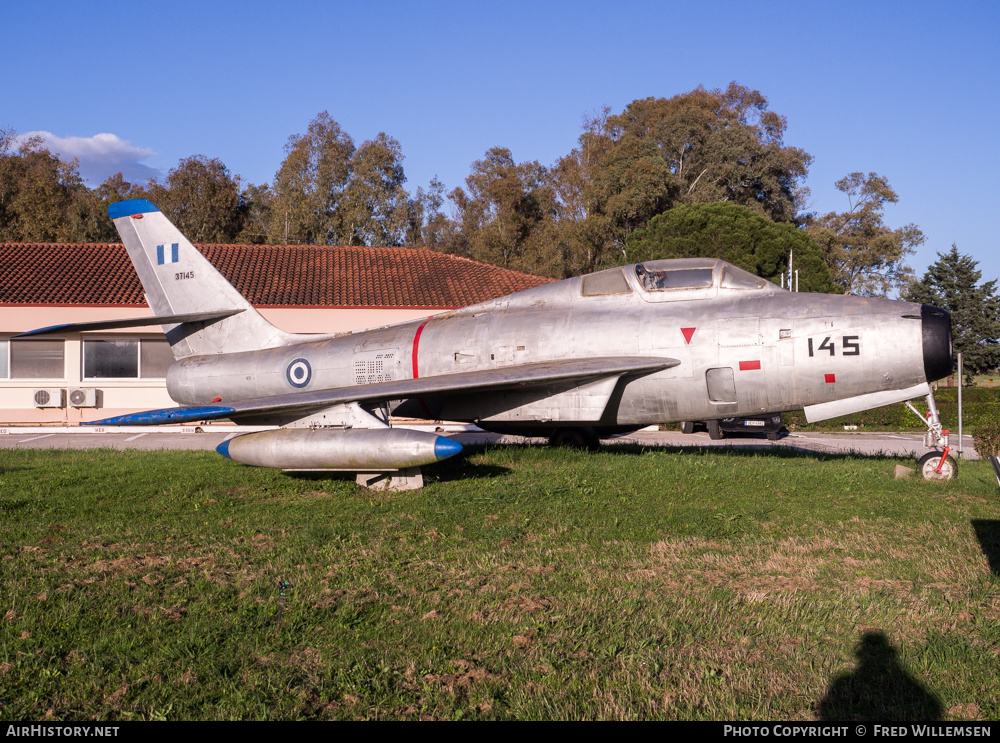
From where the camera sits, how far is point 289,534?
7793 mm

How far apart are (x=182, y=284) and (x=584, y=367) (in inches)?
299

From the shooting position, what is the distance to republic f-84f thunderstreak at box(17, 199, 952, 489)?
33.0ft

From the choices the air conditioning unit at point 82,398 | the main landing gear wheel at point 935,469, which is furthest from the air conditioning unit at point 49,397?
the main landing gear wheel at point 935,469

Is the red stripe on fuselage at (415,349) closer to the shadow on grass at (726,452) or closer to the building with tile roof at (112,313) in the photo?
the shadow on grass at (726,452)

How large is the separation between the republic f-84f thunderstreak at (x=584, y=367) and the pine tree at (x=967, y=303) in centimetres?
4680

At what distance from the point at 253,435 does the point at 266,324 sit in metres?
3.30

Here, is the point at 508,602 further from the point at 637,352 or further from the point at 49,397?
the point at 49,397

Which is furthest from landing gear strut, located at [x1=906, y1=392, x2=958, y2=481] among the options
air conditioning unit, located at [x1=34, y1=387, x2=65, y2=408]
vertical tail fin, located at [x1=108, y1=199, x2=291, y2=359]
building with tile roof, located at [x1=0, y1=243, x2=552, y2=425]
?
air conditioning unit, located at [x1=34, y1=387, x2=65, y2=408]

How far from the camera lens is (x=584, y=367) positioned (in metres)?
10.5

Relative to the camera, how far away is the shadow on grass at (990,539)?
6.63 m

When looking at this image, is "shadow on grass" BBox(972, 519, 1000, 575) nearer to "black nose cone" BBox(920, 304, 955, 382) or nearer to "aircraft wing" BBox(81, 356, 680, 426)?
"black nose cone" BBox(920, 304, 955, 382)

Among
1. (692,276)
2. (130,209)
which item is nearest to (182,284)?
(130,209)

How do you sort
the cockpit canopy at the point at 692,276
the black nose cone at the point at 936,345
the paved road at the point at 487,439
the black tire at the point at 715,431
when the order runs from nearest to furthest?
the black nose cone at the point at 936,345, the cockpit canopy at the point at 692,276, the paved road at the point at 487,439, the black tire at the point at 715,431

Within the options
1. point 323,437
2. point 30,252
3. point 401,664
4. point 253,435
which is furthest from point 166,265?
point 30,252
